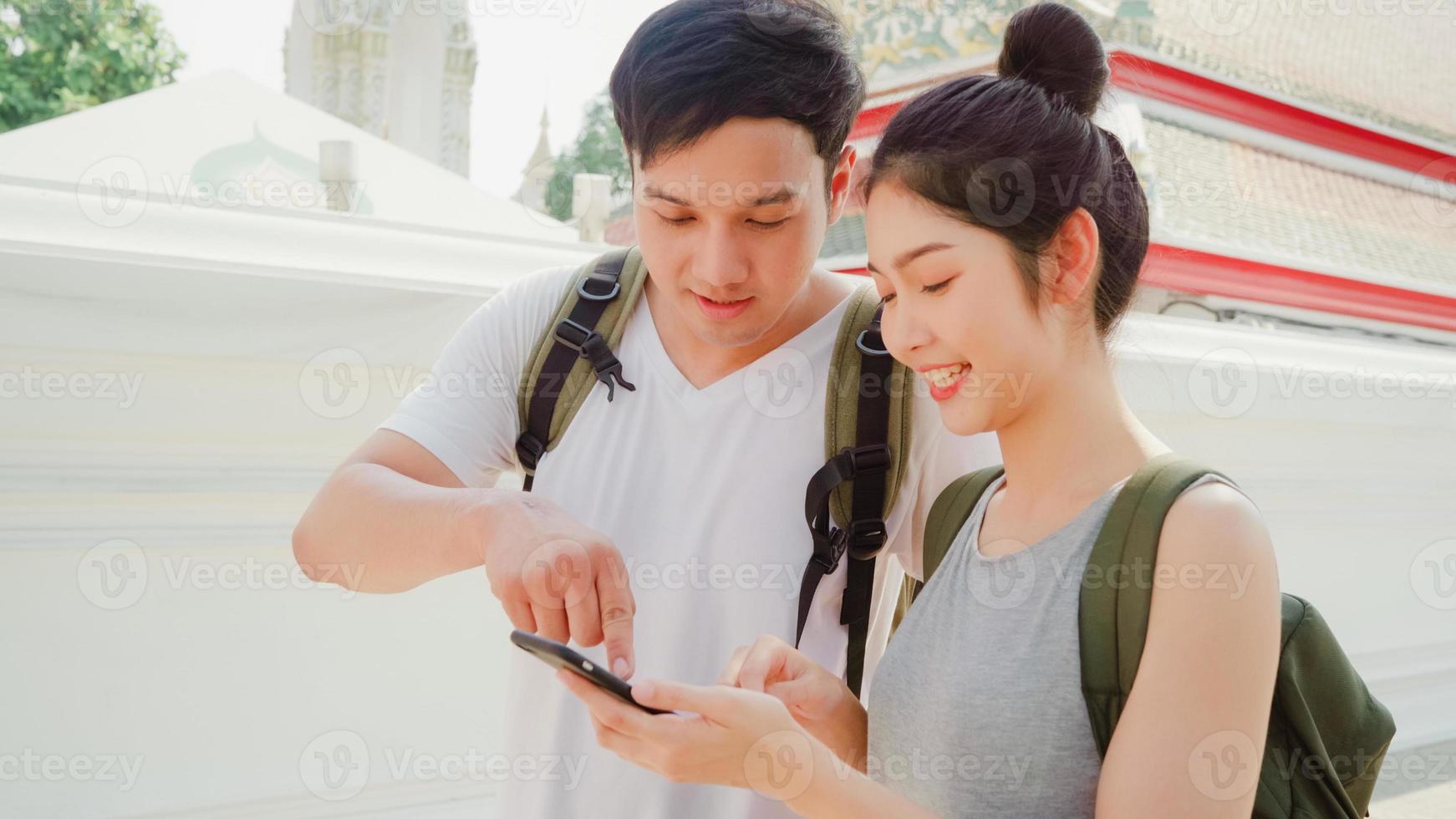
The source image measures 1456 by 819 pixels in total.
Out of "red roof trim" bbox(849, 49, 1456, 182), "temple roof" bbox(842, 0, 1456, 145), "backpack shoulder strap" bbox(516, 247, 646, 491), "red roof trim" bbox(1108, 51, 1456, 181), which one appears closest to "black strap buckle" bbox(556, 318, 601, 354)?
"backpack shoulder strap" bbox(516, 247, 646, 491)

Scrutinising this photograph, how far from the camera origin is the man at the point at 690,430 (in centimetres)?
130

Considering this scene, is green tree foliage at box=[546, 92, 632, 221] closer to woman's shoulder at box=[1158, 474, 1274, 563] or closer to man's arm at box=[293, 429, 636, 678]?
man's arm at box=[293, 429, 636, 678]

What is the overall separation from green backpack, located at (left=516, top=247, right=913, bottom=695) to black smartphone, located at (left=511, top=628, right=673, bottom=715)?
343 mm

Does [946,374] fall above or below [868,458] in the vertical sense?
above

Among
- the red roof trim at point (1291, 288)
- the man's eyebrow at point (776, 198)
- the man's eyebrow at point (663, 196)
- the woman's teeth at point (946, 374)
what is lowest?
the red roof trim at point (1291, 288)

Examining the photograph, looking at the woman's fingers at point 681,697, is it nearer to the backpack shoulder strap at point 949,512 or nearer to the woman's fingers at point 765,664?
the woman's fingers at point 765,664

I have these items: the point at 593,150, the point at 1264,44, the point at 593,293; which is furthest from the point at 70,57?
the point at 593,293

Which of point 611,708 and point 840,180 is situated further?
point 840,180

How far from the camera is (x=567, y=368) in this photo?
1.43 meters

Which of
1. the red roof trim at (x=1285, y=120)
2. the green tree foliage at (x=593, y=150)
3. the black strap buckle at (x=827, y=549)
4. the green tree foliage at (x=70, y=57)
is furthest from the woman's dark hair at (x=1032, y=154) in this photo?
the green tree foliage at (x=593, y=150)

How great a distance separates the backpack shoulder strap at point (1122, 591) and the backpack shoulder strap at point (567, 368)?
1.90 feet

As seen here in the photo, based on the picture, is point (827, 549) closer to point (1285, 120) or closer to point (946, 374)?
point (946, 374)

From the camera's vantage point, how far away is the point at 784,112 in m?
1.31

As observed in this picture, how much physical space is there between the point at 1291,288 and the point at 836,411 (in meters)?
5.47
